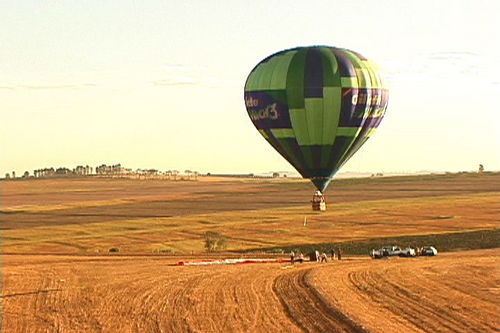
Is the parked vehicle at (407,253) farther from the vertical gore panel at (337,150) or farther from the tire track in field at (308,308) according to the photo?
the tire track in field at (308,308)

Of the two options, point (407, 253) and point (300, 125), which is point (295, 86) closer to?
point (300, 125)

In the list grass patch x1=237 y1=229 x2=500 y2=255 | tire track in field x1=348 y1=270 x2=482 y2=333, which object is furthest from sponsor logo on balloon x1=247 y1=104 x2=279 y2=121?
grass patch x1=237 y1=229 x2=500 y2=255

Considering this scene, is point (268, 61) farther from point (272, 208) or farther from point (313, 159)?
point (272, 208)

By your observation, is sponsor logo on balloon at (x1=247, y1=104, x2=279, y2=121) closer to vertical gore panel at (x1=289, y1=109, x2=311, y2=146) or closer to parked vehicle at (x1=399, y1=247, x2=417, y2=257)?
vertical gore panel at (x1=289, y1=109, x2=311, y2=146)

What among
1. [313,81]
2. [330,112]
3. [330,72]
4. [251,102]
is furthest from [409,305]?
[251,102]

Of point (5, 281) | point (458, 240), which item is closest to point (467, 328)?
point (5, 281)

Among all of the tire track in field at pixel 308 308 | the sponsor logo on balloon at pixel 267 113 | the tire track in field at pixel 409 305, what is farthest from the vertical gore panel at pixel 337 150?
the tire track in field at pixel 308 308
